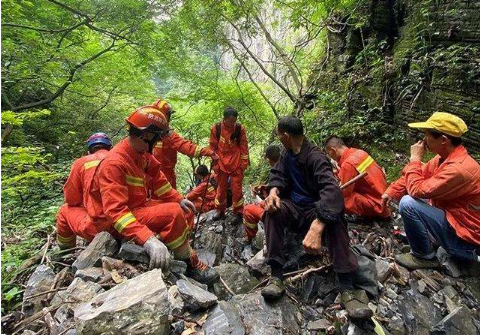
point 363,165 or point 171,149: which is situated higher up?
point 171,149

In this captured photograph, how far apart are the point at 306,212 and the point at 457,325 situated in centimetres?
167

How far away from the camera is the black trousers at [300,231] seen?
2.86 m

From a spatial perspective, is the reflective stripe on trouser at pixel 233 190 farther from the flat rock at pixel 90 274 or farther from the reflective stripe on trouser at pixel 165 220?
the flat rock at pixel 90 274

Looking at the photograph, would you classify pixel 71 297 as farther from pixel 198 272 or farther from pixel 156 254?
pixel 198 272

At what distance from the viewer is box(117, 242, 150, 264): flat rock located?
2.88 meters

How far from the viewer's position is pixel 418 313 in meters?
3.02

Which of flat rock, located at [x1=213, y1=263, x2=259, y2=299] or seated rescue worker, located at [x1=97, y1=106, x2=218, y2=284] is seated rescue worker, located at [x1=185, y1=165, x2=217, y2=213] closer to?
flat rock, located at [x1=213, y1=263, x2=259, y2=299]

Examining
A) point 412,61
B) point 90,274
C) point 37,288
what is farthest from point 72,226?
point 412,61

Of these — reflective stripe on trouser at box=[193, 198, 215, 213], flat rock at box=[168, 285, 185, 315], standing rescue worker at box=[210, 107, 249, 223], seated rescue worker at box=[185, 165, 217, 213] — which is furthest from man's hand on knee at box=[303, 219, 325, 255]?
reflective stripe on trouser at box=[193, 198, 215, 213]

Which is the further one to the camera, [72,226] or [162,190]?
[162,190]

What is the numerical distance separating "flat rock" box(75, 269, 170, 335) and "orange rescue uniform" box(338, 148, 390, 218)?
297 cm

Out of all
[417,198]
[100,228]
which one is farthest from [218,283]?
[417,198]

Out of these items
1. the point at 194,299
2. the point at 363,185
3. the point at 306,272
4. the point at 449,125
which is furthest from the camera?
the point at 363,185

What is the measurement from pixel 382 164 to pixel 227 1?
5.85 m
